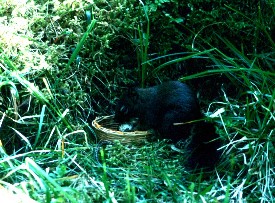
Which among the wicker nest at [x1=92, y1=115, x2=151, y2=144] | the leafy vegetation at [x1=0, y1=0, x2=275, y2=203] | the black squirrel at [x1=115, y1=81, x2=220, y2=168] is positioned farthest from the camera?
the wicker nest at [x1=92, y1=115, x2=151, y2=144]

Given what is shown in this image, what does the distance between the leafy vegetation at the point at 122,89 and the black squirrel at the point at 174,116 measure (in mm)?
93

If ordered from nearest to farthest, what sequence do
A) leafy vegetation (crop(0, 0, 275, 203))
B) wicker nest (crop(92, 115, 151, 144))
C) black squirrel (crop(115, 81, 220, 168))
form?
leafy vegetation (crop(0, 0, 275, 203)) < black squirrel (crop(115, 81, 220, 168)) < wicker nest (crop(92, 115, 151, 144))

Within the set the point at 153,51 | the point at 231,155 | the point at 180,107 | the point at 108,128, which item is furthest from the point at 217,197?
the point at 153,51

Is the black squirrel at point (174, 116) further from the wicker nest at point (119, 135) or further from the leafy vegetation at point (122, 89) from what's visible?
the wicker nest at point (119, 135)

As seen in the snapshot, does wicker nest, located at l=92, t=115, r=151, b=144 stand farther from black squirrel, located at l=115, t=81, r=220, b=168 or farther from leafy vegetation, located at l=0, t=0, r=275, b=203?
black squirrel, located at l=115, t=81, r=220, b=168

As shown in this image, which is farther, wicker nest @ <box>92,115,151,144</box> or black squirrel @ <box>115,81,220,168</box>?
wicker nest @ <box>92,115,151,144</box>

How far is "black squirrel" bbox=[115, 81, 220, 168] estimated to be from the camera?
339cm

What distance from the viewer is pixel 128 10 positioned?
426 cm

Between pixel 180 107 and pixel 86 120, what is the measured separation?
0.75 meters

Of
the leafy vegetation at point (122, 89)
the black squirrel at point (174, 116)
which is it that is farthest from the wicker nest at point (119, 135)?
the black squirrel at point (174, 116)

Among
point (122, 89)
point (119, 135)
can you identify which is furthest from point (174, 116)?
point (122, 89)

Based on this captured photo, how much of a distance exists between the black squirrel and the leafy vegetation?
0.31 feet

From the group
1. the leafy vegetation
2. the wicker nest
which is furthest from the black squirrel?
the wicker nest

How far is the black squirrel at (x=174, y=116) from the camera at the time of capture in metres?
3.39
